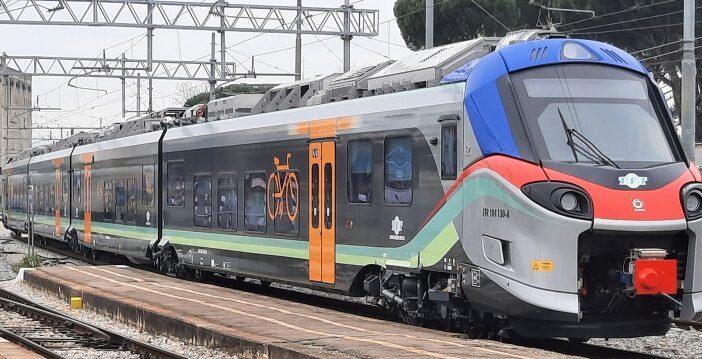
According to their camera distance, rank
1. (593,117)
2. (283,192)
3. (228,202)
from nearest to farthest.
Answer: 1. (593,117)
2. (283,192)
3. (228,202)

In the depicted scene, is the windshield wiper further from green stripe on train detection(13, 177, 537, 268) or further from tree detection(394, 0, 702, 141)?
tree detection(394, 0, 702, 141)

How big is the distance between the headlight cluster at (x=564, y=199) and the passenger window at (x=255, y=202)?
23.0 feet

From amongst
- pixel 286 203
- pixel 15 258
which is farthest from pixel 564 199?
pixel 15 258

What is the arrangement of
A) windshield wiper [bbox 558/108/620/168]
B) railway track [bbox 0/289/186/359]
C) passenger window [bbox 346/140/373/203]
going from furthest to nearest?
passenger window [bbox 346/140/373/203] → railway track [bbox 0/289/186/359] → windshield wiper [bbox 558/108/620/168]

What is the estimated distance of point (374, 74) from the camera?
14930 mm

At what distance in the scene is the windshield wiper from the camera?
1100 cm

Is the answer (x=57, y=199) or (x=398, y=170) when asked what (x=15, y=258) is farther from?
(x=398, y=170)

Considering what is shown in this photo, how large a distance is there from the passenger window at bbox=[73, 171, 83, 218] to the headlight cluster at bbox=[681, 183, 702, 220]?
21.9 m

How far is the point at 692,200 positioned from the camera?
11133 mm

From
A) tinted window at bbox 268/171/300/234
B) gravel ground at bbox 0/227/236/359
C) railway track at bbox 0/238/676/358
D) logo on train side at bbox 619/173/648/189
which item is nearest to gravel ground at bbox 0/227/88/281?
gravel ground at bbox 0/227/236/359

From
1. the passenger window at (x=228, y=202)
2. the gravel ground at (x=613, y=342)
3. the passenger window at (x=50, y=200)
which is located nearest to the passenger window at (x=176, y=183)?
the passenger window at (x=228, y=202)

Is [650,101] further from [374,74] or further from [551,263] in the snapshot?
[374,74]

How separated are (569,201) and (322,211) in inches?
197

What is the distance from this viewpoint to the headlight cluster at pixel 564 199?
34.8 feet
